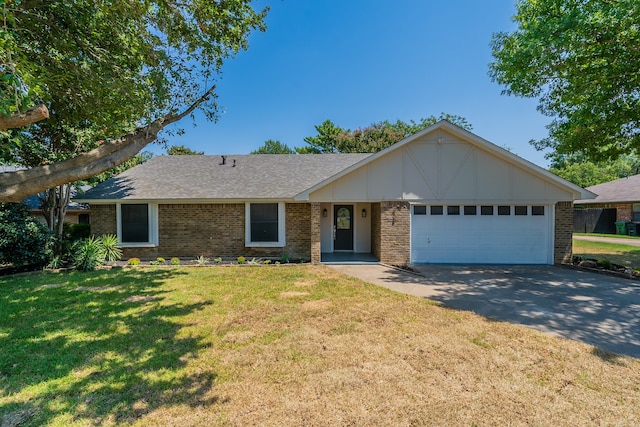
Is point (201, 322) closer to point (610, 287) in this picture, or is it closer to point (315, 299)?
point (315, 299)

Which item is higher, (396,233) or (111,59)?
(111,59)

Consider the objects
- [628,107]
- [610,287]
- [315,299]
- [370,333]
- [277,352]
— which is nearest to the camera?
[277,352]

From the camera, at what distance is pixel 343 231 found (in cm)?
1310

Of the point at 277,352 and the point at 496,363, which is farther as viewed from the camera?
the point at 277,352

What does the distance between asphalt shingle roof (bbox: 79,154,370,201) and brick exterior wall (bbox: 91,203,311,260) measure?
59 centimetres

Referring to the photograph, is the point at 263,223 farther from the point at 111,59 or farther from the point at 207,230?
the point at 111,59

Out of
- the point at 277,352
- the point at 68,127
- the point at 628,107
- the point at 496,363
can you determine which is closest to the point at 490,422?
the point at 496,363

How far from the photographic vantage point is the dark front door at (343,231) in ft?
42.8

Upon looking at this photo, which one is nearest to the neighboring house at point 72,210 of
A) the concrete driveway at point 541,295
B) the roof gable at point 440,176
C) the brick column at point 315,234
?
the brick column at point 315,234

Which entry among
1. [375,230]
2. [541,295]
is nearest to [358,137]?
[375,230]

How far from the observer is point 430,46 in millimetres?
11727

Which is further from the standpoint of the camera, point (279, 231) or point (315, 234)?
point (279, 231)

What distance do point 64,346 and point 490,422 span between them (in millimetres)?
5776

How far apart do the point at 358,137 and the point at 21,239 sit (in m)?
28.3
